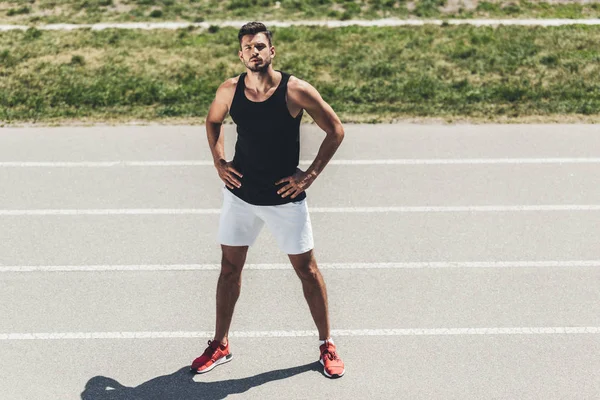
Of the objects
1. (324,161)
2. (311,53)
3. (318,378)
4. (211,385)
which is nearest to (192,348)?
(211,385)

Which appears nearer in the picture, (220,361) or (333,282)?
(220,361)

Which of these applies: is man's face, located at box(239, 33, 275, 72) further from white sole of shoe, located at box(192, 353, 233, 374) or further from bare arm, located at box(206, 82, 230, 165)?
white sole of shoe, located at box(192, 353, 233, 374)

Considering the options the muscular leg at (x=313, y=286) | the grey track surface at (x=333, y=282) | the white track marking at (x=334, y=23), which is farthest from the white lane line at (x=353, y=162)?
the white track marking at (x=334, y=23)

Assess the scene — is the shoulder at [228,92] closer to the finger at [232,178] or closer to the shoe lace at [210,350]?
the finger at [232,178]

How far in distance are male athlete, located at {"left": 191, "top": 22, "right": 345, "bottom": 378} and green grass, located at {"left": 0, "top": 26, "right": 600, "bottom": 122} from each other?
5.89 meters

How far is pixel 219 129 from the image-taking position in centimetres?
573

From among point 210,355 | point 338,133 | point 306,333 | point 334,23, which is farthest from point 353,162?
point 334,23

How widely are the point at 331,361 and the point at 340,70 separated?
26.6 ft

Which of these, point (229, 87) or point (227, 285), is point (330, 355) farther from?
point (229, 87)

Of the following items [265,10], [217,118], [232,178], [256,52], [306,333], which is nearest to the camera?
[256,52]

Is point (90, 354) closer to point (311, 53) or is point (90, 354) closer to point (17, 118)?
point (17, 118)

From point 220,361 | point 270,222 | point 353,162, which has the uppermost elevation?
point 270,222

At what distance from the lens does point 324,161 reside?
5.51 meters

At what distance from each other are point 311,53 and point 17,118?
480 centimetres
